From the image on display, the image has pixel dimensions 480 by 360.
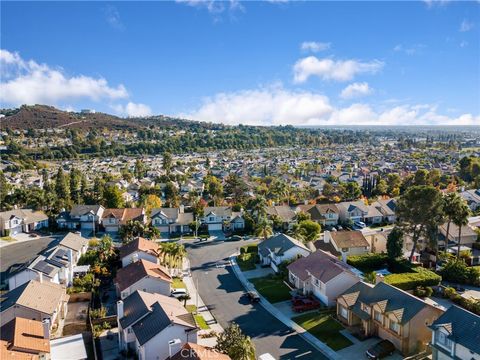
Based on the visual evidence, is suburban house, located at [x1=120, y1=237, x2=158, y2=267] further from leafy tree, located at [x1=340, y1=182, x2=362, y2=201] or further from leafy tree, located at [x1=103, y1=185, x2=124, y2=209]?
leafy tree, located at [x1=340, y1=182, x2=362, y2=201]

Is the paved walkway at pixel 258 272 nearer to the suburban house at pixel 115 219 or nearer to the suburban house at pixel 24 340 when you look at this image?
the suburban house at pixel 24 340

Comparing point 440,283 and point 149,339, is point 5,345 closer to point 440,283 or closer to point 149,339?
point 149,339

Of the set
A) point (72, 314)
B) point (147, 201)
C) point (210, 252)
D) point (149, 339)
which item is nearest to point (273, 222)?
point (210, 252)

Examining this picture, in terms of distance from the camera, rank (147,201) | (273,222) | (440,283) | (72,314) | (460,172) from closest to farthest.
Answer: (72,314)
(440,283)
(273,222)
(147,201)
(460,172)

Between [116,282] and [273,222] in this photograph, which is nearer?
[116,282]

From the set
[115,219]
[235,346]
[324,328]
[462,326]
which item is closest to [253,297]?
[324,328]

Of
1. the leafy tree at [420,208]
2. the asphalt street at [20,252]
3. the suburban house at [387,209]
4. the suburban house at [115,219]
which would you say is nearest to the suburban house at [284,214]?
the suburban house at [387,209]
